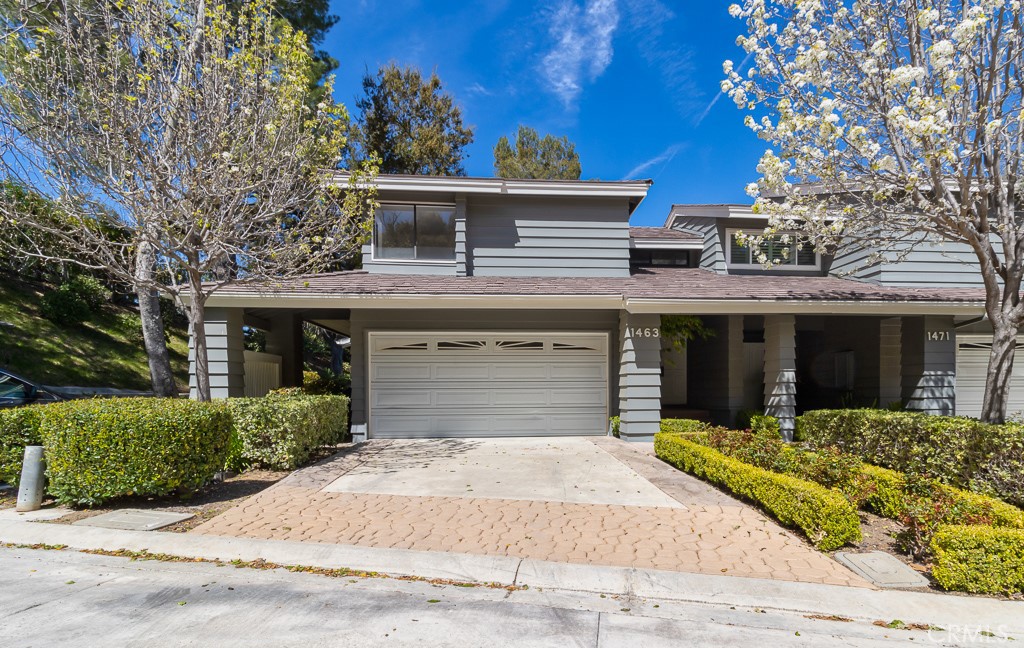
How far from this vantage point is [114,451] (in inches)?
212

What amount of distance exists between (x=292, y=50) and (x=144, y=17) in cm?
190

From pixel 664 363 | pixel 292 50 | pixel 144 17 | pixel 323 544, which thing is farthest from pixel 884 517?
pixel 144 17

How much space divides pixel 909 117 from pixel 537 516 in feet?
21.6

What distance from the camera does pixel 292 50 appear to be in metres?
6.92

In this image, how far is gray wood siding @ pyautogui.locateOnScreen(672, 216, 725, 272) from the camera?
12.8 metres

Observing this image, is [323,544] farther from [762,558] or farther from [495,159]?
[495,159]

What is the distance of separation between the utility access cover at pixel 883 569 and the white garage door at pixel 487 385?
21.8ft

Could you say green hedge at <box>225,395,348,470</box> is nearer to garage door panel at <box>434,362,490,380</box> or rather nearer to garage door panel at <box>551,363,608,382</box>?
garage door panel at <box>434,362,490,380</box>

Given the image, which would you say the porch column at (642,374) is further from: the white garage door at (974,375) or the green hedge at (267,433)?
the white garage door at (974,375)

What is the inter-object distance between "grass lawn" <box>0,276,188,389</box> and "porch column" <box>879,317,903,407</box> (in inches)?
807

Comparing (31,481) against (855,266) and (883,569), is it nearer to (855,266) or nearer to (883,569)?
(883,569)

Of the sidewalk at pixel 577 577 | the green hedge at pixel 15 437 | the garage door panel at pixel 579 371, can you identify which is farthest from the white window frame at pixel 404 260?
the sidewalk at pixel 577 577

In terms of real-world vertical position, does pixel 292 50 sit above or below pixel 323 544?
above

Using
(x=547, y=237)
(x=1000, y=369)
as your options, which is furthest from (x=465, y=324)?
(x=1000, y=369)
